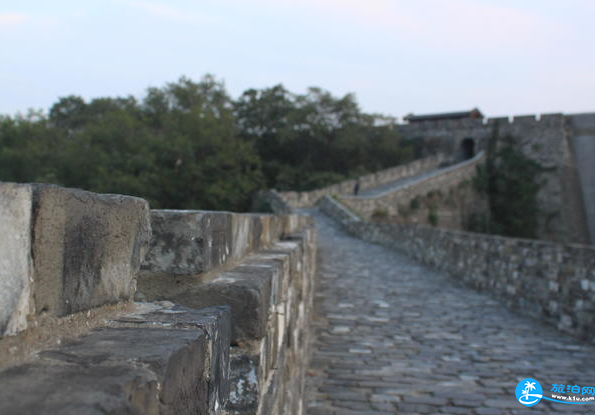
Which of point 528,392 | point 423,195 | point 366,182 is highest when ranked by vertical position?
point 366,182

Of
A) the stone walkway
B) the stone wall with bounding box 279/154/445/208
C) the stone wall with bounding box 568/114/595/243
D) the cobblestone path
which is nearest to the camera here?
the cobblestone path

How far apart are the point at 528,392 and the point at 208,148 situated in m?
29.3

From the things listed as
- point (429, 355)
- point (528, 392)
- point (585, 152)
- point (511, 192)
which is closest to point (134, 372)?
point (528, 392)

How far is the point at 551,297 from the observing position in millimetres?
7184

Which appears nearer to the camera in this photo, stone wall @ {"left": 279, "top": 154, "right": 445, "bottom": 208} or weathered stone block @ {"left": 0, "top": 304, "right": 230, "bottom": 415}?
weathered stone block @ {"left": 0, "top": 304, "right": 230, "bottom": 415}

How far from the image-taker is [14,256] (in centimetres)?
92

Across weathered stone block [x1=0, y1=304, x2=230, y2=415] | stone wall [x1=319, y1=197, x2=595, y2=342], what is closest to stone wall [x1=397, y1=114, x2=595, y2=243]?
stone wall [x1=319, y1=197, x2=595, y2=342]

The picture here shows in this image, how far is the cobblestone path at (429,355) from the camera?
439cm

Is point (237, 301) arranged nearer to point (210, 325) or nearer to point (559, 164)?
point (210, 325)

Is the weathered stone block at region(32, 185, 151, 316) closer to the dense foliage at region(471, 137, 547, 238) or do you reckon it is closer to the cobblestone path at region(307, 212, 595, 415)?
the cobblestone path at region(307, 212, 595, 415)

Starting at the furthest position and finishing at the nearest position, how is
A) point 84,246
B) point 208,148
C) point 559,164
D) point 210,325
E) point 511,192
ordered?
1. point 511,192
2. point 559,164
3. point 208,148
4. point 210,325
5. point 84,246

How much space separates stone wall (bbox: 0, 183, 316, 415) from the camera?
0.90m

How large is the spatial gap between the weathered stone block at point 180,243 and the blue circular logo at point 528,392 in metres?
3.48

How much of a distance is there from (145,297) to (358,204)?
26.3 metres
